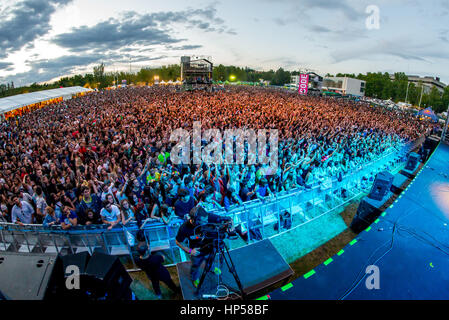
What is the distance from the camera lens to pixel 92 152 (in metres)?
8.29

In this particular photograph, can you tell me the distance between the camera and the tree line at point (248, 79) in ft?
197

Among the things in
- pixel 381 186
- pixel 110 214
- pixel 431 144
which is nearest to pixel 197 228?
pixel 110 214

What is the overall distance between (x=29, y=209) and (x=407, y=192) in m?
10.1

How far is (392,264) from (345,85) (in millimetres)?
75586

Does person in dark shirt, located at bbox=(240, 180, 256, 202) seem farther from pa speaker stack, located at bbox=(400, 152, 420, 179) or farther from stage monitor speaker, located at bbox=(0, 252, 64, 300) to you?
pa speaker stack, located at bbox=(400, 152, 420, 179)

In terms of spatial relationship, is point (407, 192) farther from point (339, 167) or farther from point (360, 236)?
point (360, 236)

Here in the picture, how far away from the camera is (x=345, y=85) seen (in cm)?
Result: 6738

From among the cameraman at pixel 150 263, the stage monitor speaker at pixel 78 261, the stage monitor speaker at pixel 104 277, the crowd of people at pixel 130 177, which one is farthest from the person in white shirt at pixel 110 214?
the stage monitor speaker at pixel 104 277

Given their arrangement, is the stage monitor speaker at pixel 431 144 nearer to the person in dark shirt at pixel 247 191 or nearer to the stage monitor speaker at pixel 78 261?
the person in dark shirt at pixel 247 191

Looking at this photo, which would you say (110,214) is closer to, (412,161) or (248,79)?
(412,161)

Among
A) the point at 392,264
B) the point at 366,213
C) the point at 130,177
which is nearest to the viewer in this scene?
the point at 392,264

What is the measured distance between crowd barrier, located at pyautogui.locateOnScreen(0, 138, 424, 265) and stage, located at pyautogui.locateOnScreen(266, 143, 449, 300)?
1558mm

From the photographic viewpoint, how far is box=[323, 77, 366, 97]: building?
222 ft

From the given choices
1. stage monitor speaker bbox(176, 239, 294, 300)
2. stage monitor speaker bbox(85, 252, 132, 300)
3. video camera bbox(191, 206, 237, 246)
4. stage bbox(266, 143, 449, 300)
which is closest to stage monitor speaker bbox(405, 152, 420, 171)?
stage bbox(266, 143, 449, 300)
